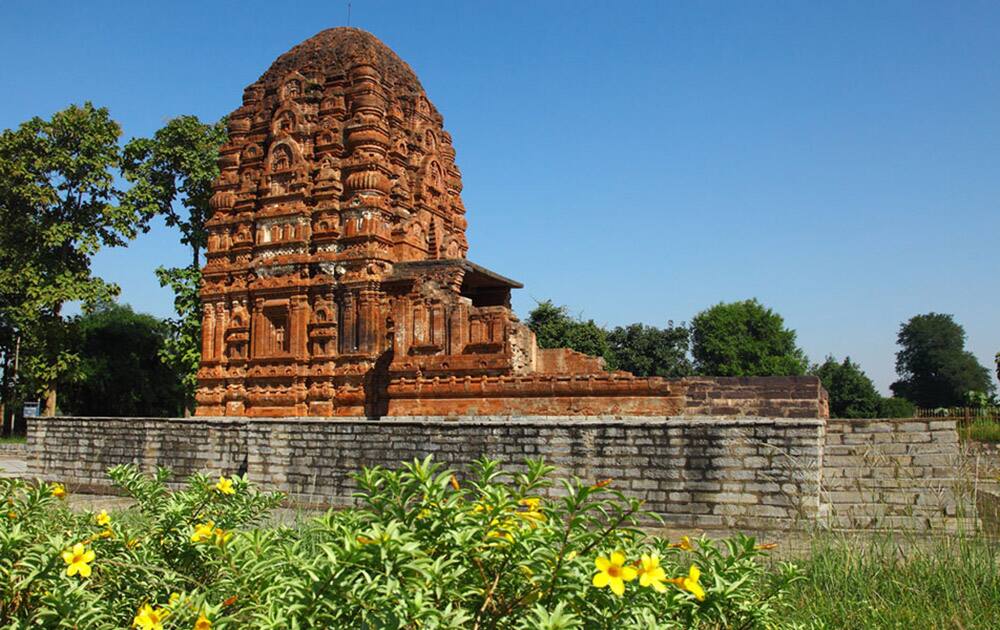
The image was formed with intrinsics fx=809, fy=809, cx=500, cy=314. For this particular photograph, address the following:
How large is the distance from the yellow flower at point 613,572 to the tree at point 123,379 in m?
31.5

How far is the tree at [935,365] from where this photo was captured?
53.5 metres

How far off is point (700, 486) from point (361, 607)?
6678 mm

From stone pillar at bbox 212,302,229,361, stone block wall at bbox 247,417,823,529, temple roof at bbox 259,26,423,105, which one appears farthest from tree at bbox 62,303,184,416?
stone block wall at bbox 247,417,823,529

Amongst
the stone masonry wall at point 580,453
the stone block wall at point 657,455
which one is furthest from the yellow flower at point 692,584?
the stone block wall at point 657,455

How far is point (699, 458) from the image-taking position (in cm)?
880

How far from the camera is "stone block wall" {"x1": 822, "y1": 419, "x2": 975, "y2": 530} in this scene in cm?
764

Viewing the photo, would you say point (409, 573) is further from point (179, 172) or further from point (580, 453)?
point (179, 172)

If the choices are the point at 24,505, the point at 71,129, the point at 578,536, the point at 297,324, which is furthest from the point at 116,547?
the point at 71,129

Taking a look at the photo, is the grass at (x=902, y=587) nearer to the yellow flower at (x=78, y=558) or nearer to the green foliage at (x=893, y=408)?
the yellow flower at (x=78, y=558)

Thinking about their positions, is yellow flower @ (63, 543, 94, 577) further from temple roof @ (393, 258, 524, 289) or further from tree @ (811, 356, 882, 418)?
tree @ (811, 356, 882, 418)

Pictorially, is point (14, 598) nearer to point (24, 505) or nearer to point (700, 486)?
Answer: point (24, 505)

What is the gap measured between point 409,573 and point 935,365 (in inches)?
2391

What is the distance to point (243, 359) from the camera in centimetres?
1834

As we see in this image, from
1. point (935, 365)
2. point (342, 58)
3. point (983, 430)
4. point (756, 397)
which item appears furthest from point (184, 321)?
point (935, 365)
